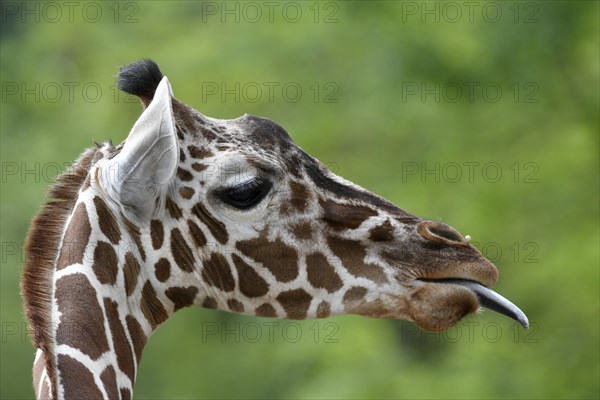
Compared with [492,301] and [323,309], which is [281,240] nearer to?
[323,309]

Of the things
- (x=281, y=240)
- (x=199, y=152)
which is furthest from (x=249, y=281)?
(x=199, y=152)

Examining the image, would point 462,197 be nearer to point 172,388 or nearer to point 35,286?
point 172,388

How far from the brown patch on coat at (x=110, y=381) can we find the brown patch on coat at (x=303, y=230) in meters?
1.26

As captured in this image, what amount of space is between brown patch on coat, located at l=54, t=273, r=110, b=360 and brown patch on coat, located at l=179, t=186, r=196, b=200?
2.36ft

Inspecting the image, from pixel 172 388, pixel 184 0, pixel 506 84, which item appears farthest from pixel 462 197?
pixel 184 0

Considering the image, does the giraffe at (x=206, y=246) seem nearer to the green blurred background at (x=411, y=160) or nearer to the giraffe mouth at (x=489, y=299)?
the giraffe mouth at (x=489, y=299)

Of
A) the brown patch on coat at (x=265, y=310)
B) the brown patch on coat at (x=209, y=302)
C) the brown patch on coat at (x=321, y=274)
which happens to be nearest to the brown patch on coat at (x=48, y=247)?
the brown patch on coat at (x=209, y=302)

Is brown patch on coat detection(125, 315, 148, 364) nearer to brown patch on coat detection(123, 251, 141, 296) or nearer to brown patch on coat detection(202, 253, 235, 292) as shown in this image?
brown patch on coat detection(123, 251, 141, 296)

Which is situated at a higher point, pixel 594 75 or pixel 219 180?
pixel 594 75

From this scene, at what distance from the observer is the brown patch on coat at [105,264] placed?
5.88 meters

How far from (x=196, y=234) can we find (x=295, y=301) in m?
0.70

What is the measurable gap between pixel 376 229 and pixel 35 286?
6.27ft

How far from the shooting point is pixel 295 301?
21.2ft

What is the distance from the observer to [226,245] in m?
6.25
